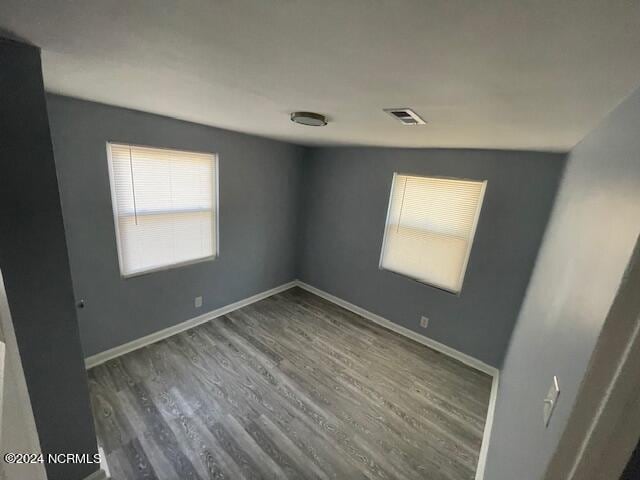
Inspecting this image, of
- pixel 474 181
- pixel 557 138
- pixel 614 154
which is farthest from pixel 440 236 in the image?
pixel 614 154

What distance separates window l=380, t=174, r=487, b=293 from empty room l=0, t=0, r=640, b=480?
0.02m

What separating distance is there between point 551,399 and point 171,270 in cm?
293

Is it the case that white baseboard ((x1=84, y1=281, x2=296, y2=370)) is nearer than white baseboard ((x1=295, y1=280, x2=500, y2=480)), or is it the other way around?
white baseboard ((x1=295, y1=280, x2=500, y2=480))

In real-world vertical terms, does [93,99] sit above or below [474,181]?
above

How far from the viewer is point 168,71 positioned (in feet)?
3.58

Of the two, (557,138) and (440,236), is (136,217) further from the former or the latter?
(557,138)

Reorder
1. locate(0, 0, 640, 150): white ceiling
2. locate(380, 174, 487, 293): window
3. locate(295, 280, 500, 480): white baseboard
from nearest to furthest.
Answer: locate(0, 0, 640, 150): white ceiling < locate(295, 280, 500, 480): white baseboard < locate(380, 174, 487, 293): window

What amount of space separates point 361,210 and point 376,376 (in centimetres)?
192

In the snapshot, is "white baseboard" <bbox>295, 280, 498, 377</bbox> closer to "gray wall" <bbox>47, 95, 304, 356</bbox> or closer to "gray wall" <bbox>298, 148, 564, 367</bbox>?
"gray wall" <bbox>298, 148, 564, 367</bbox>

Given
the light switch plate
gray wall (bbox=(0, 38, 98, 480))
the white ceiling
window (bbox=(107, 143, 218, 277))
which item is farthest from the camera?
window (bbox=(107, 143, 218, 277))

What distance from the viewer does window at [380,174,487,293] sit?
2539 mm

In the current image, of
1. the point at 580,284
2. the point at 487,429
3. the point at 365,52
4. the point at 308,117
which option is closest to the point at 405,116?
the point at 308,117

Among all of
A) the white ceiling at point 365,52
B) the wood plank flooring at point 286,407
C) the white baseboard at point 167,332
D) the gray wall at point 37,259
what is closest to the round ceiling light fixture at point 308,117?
the white ceiling at point 365,52

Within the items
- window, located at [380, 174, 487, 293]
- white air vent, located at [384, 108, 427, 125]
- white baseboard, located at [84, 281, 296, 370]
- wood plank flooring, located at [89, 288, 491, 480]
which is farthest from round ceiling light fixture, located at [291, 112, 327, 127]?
white baseboard, located at [84, 281, 296, 370]
